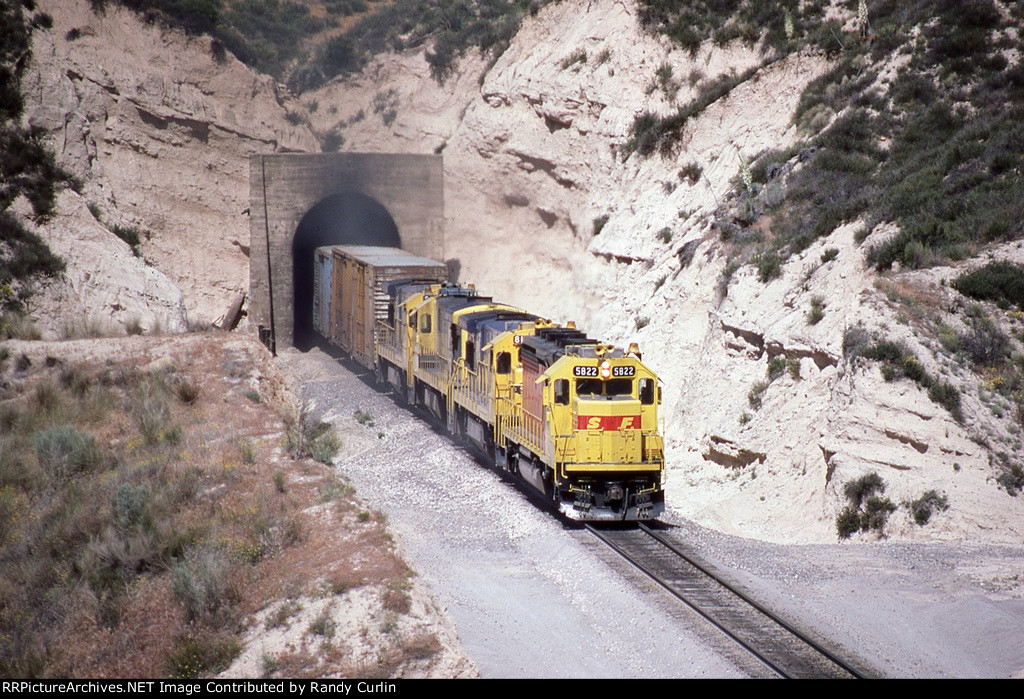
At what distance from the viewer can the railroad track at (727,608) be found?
11812 mm

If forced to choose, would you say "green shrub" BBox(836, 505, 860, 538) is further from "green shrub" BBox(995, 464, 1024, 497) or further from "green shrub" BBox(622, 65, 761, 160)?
"green shrub" BBox(622, 65, 761, 160)

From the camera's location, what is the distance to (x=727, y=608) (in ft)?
45.1

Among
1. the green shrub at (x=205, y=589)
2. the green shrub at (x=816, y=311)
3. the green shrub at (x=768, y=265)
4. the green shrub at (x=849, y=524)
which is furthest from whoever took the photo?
the green shrub at (x=768, y=265)

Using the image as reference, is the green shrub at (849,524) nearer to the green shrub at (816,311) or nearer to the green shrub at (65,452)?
the green shrub at (816,311)

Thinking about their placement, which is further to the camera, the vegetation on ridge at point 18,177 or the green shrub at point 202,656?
the vegetation on ridge at point 18,177

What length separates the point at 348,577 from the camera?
566 inches

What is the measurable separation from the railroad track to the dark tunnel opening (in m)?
25.2

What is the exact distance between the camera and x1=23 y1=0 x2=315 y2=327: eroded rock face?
125ft

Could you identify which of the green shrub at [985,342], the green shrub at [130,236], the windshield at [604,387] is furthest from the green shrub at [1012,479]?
the green shrub at [130,236]

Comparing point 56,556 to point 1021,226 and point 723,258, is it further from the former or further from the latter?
point 1021,226

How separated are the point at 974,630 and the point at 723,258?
14326mm

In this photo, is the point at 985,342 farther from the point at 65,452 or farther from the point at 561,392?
the point at 65,452

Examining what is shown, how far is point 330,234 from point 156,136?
784cm

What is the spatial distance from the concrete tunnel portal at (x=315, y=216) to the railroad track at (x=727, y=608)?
2228 centimetres
